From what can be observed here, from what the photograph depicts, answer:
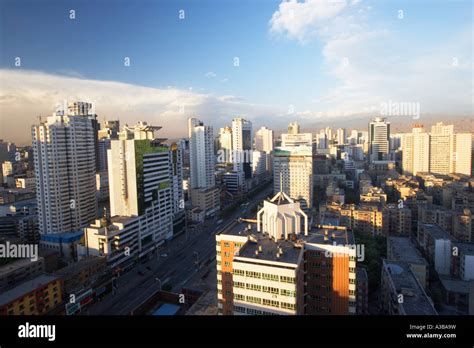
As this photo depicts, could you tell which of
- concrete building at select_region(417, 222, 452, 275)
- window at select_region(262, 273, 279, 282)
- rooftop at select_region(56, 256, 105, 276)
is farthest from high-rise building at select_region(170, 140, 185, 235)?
window at select_region(262, 273, 279, 282)

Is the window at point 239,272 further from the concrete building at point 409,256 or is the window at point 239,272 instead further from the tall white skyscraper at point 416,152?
the tall white skyscraper at point 416,152

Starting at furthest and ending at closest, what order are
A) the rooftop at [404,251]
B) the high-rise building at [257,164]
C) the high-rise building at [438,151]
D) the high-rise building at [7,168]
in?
1. the high-rise building at [257,164]
2. the high-rise building at [7,168]
3. the high-rise building at [438,151]
4. the rooftop at [404,251]

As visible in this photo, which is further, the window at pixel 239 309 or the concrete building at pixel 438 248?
the concrete building at pixel 438 248

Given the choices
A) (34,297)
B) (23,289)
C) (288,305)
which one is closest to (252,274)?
(288,305)

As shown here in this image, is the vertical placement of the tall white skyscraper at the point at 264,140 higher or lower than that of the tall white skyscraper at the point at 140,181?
higher

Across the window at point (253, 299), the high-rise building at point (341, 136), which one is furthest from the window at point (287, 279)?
the high-rise building at point (341, 136)
